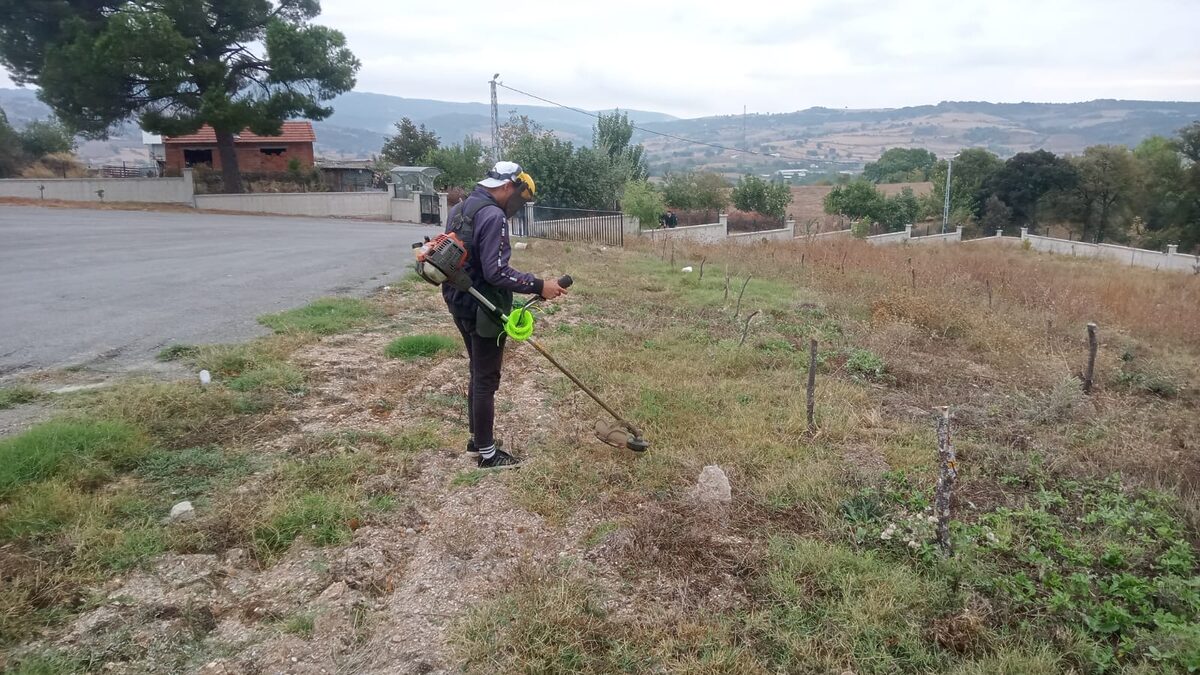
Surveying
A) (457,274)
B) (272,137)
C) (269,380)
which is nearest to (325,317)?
(269,380)

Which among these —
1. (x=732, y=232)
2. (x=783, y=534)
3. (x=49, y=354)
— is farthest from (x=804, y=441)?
Answer: (x=732, y=232)

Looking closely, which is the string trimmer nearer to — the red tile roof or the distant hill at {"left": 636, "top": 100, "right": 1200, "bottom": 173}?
the red tile roof

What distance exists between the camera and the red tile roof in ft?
108

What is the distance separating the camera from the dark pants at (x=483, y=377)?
3912mm

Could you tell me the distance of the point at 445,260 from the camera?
364 centimetres

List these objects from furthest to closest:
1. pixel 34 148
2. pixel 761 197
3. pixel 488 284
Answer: pixel 761 197 < pixel 34 148 < pixel 488 284

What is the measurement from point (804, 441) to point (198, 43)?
2871cm

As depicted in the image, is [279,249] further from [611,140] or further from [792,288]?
[611,140]

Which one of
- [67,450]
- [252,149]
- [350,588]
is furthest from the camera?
[252,149]

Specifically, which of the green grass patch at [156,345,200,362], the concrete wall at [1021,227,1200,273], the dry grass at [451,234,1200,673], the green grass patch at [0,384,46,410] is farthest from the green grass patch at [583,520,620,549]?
the concrete wall at [1021,227,1200,273]

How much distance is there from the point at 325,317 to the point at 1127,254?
114 ft

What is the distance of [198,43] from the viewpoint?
25.0 meters

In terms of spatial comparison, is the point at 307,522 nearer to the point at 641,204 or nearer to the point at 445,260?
the point at 445,260

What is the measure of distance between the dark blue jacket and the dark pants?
0.13 m
